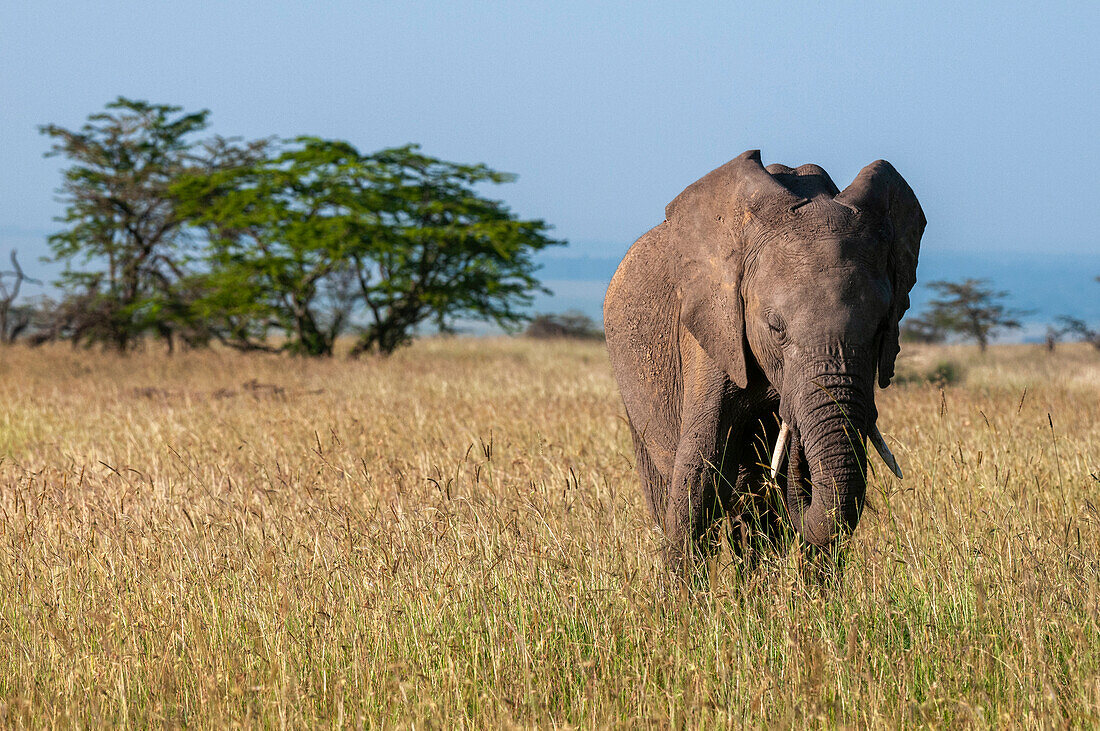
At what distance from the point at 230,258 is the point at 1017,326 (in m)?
26.2

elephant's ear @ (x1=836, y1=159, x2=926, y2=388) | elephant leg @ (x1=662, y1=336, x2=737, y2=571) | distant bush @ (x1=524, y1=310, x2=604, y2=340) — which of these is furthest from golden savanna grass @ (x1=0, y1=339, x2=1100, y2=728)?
distant bush @ (x1=524, y1=310, x2=604, y2=340)

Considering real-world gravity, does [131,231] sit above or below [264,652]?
above

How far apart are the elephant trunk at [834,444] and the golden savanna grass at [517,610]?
294 mm

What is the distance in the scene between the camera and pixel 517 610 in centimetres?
354

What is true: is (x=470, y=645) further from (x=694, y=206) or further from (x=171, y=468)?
(x=171, y=468)

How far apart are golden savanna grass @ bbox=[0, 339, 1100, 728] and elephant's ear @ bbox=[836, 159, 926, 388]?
0.65 meters

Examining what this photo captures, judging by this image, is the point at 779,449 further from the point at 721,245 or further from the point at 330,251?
the point at 330,251

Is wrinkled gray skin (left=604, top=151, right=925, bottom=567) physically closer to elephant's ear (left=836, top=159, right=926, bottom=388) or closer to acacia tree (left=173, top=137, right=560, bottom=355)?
elephant's ear (left=836, top=159, right=926, bottom=388)

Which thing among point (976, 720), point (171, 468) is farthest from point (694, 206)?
point (171, 468)

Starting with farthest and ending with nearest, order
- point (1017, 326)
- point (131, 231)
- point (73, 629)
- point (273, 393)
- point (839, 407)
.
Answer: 1. point (1017, 326)
2. point (131, 231)
3. point (273, 393)
4. point (73, 629)
5. point (839, 407)

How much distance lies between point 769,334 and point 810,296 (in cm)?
23

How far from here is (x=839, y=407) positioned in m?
3.16

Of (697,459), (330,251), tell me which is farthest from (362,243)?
(697,459)

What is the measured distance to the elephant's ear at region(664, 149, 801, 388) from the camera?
354cm
